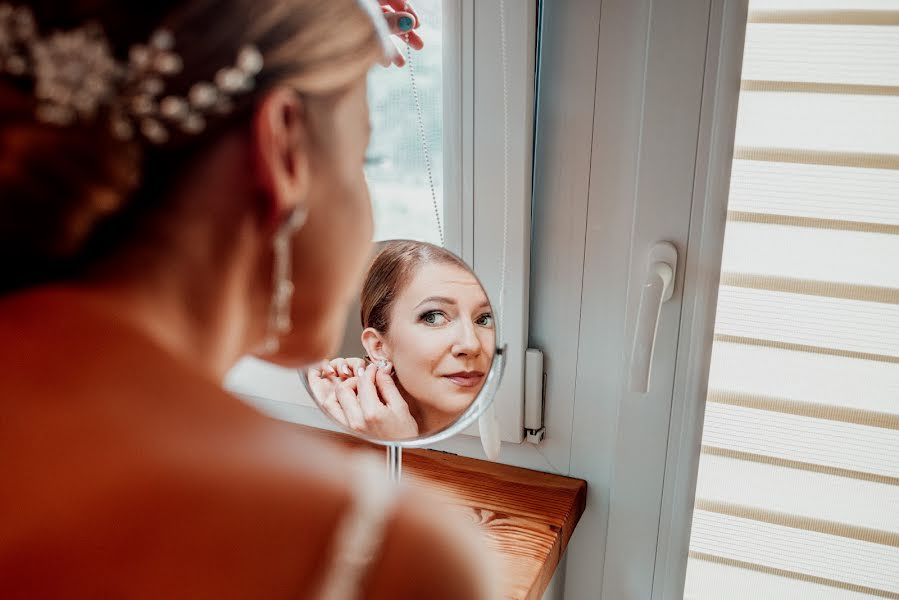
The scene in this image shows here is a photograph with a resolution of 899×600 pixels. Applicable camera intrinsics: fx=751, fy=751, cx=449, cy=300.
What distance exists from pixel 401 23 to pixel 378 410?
306mm

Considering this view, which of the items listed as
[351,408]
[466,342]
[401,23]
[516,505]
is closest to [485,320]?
[466,342]

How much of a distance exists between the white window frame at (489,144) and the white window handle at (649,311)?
14 centimetres

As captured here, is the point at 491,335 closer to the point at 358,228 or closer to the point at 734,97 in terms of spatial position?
the point at 358,228

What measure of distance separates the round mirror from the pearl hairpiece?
256 millimetres

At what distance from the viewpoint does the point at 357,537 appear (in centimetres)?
34

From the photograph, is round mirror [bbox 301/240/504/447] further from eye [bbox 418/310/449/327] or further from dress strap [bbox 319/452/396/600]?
dress strap [bbox 319/452/396/600]

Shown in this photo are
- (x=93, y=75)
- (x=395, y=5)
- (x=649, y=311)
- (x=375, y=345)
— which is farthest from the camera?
(x=649, y=311)

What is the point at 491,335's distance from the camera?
0.59 metres

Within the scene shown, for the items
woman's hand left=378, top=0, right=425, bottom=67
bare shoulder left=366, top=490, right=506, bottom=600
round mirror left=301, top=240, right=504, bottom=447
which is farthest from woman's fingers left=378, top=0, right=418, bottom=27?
bare shoulder left=366, top=490, right=506, bottom=600

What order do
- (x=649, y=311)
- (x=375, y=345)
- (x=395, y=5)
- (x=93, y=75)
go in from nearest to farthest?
(x=93, y=75) < (x=375, y=345) < (x=395, y=5) < (x=649, y=311)

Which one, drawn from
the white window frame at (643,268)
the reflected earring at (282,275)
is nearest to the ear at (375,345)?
the reflected earring at (282,275)

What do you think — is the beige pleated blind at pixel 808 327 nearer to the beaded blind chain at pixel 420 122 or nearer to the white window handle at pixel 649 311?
the white window handle at pixel 649 311

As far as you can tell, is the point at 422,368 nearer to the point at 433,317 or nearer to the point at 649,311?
the point at 433,317

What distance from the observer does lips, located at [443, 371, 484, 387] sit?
578mm
